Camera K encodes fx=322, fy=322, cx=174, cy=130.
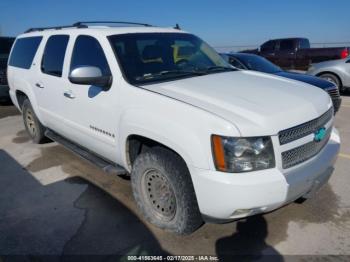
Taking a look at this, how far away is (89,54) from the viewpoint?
12.3 ft

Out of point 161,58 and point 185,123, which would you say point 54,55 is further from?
point 185,123

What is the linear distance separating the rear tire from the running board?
460mm

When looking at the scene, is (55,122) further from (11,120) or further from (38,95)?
(11,120)

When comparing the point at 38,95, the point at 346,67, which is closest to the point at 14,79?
the point at 38,95

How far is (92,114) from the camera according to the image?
3627 millimetres

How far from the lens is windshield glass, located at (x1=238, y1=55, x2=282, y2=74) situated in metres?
7.42

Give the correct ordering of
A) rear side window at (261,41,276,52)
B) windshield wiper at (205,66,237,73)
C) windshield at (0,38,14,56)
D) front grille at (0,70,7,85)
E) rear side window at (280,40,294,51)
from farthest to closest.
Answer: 1. rear side window at (261,41,276,52)
2. rear side window at (280,40,294,51)
3. windshield at (0,38,14,56)
4. front grille at (0,70,7,85)
5. windshield wiper at (205,66,237,73)

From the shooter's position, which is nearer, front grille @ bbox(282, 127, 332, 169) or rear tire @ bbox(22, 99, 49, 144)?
front grille @ bbox(282, 127, 332, 169)

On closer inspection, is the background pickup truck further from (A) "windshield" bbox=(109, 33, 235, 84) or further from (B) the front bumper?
(B) the front bumper

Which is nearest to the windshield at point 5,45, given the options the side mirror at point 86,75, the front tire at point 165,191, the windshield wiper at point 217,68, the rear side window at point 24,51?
the rear side window at point 24,51

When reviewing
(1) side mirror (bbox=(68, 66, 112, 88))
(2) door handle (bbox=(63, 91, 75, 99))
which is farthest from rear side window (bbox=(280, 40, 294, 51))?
(1) side mirror (bbox=(68, 66, 112, 88))

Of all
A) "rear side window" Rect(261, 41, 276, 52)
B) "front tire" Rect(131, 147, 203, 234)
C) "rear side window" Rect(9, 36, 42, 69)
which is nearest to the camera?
"front tire" Rect(131, 147, 203, 234)

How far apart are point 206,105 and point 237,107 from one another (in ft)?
0.83

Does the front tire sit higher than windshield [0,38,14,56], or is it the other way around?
windshield [0,38,14,56]
